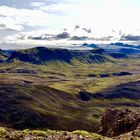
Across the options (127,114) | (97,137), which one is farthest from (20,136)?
(127,114)

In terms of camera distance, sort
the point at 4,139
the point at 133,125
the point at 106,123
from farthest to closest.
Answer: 1. the point at 106,123
2. the point at 133,125
3. the point at 4,139

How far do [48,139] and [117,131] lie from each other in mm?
32108

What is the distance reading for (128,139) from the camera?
4122 centimetres

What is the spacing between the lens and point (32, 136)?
3641cm

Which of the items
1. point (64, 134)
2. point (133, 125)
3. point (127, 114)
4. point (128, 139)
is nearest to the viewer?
point (64, 134)

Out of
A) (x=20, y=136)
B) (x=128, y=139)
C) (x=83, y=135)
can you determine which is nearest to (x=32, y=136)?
(x=20, y=136)

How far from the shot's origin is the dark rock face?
210 ft

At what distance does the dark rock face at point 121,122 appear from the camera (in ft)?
210

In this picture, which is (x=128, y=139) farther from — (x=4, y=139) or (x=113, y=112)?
(x=113, y=112)

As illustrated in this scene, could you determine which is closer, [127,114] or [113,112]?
[127,114]

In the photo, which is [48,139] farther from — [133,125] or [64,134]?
[133,125]

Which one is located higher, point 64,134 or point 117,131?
point 64,134

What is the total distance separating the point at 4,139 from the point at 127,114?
125 ft

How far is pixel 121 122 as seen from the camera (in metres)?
66.6
